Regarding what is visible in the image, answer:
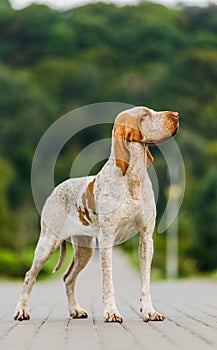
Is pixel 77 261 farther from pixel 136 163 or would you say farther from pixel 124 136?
pixel 124 136

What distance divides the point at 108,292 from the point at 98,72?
109 m

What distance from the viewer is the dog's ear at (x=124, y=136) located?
9750mm

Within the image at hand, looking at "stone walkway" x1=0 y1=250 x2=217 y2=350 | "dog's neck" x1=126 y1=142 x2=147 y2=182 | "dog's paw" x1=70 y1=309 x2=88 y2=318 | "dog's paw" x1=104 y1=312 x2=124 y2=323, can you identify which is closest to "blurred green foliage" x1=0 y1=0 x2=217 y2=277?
"stone walkway" x1=0 y1=250 x2=217 y2=350

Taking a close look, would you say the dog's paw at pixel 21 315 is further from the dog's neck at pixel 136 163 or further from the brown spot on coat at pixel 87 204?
the dog's neck at pixel 136 163

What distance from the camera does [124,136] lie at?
979 cm

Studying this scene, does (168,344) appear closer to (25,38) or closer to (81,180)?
(81,180)

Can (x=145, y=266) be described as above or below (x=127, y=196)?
below

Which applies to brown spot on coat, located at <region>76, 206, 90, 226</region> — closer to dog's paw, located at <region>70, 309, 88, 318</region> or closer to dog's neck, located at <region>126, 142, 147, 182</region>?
dog's neck, located at <region>126, 142, 147, 182</region>

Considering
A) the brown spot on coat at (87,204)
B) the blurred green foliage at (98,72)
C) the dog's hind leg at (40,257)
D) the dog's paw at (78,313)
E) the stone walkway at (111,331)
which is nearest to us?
the stone walkway at (111,331)

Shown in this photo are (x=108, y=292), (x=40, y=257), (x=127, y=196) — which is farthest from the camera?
(x=40, y=257)

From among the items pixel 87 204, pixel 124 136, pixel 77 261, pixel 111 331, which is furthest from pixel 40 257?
pixel 111 331

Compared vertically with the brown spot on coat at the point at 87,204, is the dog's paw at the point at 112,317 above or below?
below

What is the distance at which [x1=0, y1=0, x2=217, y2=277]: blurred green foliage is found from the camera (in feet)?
296

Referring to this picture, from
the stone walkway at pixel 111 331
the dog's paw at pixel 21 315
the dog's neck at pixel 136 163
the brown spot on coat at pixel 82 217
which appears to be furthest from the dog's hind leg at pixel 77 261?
the dog's neck at pixel 136 163
